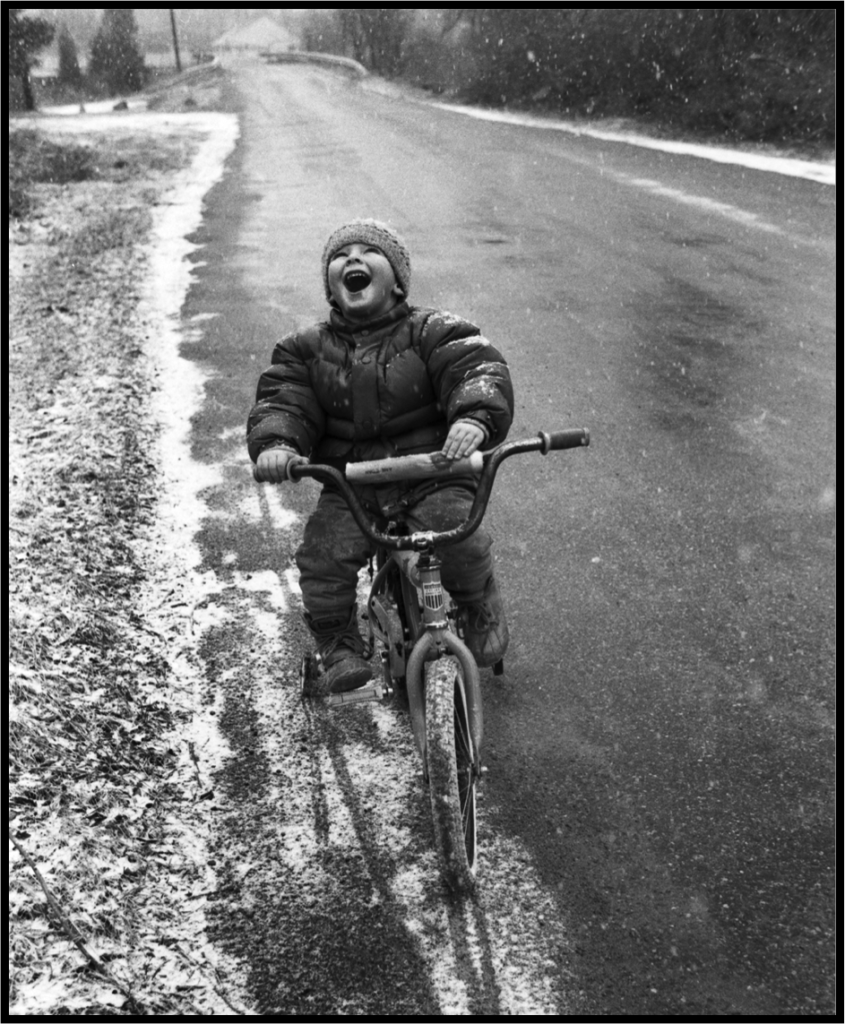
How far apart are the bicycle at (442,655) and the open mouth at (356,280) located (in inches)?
29.4

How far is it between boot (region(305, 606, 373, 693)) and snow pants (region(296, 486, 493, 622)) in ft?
0.12

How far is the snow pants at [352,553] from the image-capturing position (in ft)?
11.6

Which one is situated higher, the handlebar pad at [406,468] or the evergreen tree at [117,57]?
the evergreen tree at [117,57]

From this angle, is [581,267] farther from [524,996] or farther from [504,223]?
[524,996]

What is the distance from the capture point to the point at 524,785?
3.64 metres

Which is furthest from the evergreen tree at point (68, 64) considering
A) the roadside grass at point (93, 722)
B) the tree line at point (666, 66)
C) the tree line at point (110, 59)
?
the roadside grass at point (93, 722)

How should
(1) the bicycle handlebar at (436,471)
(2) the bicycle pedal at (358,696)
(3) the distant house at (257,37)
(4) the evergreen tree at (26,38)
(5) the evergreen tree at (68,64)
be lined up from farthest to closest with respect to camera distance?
(3) the distant house at (257,37)
(5) the evergreen tree at (68,64)
(4) the evergreen tree at (26,38)
(2) the bicycle pedal at (358,696)
(1) the bicycle handlebar at (436,471)

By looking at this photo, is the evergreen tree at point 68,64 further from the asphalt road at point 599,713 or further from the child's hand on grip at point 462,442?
the child's hand on grip at point 462,442

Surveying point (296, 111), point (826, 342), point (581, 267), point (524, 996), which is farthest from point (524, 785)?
point (296, 111)

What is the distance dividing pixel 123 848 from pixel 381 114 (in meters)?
29.4

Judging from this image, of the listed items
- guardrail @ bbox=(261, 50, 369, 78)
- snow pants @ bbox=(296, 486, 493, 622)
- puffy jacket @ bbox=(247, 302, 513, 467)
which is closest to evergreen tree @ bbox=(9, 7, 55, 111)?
guardrail @ bbox=(261, 50, 369, 78)

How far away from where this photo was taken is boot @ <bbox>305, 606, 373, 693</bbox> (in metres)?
3.61

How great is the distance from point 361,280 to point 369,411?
45 centimetres

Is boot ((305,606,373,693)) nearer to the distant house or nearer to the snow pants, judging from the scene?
the snow pants
